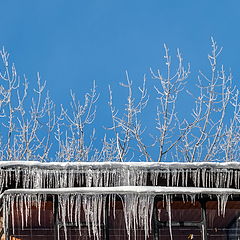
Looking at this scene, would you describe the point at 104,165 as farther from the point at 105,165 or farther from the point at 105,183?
the point at 105,183

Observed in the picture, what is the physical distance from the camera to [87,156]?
2508cm

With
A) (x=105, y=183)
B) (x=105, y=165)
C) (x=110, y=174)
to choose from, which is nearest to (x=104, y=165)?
(x=105, y=165)

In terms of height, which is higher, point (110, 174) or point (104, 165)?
point (104, 165)

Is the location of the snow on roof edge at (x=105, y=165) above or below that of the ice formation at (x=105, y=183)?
above

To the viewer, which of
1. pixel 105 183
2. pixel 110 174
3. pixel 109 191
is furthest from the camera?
pixel 105 183

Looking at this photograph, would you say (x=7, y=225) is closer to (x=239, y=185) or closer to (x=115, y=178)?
(x=115, y=178)

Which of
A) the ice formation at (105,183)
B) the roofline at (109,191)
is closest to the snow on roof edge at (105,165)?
the ice formation at (105,183)

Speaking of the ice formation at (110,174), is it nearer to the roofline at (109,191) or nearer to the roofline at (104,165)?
the roofline at (104,165)

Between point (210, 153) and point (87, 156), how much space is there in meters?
5.83

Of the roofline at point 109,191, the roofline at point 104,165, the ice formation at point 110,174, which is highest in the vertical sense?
the roofline at point 104,165

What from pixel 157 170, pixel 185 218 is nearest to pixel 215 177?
pixel 157 170

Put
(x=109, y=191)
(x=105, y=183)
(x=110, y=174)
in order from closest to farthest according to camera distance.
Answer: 1. (x=109, y=191)
2. (x=110, y=174)
3. (x=105, y=183)

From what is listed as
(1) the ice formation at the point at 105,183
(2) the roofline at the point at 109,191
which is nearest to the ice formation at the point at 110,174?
(1) the ice formation at the point at 105,183

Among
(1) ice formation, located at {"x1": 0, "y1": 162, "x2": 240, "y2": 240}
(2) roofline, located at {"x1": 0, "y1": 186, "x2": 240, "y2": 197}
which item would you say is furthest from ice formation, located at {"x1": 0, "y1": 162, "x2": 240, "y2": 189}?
(2) roofline, located at {"x1": 0, "y1": 186, "x2": 240, "y2": 197}
